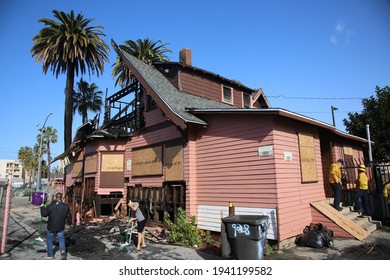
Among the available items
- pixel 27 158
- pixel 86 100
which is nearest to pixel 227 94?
pixel 86 100

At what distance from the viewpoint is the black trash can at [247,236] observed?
623cm

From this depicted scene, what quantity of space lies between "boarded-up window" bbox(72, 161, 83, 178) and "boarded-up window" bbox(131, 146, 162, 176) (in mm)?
6508

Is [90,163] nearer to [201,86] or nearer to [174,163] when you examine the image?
[174,163]

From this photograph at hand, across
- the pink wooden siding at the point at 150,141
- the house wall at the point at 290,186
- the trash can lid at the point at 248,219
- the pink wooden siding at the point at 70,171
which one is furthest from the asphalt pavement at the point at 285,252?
the pink wooden siding at the point at 70,171

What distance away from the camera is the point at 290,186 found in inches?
338

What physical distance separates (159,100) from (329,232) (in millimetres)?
8061

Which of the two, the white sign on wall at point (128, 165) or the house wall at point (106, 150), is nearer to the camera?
the white sign on wall at point (128, 165)

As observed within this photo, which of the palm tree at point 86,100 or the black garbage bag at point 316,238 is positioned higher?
the palm tree at point 86,100

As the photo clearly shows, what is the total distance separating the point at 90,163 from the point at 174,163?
303 inches

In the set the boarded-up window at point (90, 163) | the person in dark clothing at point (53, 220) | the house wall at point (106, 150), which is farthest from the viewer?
the boarded-up window at point (90, 163)

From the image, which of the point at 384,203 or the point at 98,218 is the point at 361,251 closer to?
the point at 384,203

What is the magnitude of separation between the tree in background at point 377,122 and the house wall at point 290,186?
638 inches

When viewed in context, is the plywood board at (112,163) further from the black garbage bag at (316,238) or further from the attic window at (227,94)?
the black garbage bag at (316,238)
